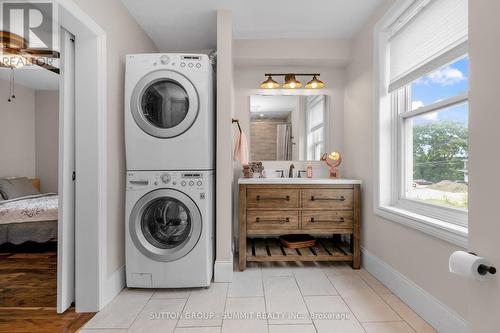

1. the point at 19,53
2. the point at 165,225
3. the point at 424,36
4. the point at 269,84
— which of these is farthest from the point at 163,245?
the point at 19,53

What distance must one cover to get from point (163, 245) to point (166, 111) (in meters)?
1.09

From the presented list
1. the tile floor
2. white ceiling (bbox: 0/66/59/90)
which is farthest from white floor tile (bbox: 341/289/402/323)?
white ceiling (bbox: 0/66/59/90)

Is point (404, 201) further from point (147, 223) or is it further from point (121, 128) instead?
point (121, 128)

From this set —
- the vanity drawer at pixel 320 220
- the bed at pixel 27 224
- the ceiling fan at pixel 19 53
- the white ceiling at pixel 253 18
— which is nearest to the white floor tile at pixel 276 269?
the vanity drawer at pixel 320 220

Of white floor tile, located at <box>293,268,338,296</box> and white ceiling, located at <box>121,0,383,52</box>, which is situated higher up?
white ceiling, located at <box>121,0,383,52</box>

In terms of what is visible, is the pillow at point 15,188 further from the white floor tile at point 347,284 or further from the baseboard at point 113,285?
the white floor tile at point 347,284

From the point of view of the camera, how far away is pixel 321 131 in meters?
3.40

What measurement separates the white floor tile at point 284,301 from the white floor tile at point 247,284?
0.22 feet

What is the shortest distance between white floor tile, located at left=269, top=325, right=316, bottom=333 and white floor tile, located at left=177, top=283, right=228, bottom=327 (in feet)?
1.13

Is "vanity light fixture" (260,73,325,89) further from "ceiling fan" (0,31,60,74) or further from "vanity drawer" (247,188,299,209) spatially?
"ceiling fan" (0,31,60,74)

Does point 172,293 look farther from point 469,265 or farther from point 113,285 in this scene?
point 469,265

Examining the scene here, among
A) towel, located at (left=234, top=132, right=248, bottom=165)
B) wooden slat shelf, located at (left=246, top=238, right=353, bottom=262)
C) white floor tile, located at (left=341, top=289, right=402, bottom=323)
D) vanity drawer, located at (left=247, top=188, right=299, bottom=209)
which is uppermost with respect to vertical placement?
towel, located at (left=234, top=132, right=248, bottom=165)

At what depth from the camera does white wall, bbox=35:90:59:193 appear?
529 centimetres

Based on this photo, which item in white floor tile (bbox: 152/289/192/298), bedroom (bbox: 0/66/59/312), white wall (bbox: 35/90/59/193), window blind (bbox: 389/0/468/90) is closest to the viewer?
window blind (bbox: 389/0/468/90)
